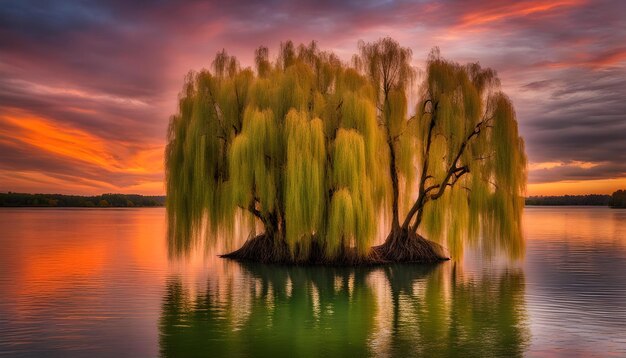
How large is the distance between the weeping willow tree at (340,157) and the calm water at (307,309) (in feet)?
6.43

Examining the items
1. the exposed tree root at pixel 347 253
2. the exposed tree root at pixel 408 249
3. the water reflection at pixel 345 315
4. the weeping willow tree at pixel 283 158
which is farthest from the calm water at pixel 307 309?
the weeping willow tree at pixel 283 158

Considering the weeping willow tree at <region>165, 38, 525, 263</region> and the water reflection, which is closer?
the water reflection

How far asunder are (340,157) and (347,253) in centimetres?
486

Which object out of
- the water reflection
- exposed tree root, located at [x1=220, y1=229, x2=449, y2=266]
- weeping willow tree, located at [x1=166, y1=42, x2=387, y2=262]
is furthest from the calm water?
weeping willow tree, located at [x1=166, y1=42, x2=387, y2=262]

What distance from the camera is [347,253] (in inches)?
1159

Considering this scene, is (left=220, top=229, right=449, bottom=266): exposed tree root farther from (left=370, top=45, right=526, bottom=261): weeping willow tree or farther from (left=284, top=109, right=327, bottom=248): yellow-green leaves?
(left=284, top=109, right=327, bottom=248): yellow-green leaves

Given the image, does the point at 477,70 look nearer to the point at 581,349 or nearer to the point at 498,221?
the point at 498,221

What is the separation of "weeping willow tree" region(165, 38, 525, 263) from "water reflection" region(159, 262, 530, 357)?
287 centimetres

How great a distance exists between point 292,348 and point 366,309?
5678mm

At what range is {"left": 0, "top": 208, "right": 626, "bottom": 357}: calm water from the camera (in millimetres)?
14109

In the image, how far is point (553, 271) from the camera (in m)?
28.9

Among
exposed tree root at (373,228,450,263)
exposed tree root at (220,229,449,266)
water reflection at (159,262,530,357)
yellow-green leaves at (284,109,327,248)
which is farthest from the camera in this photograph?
exposed tree root at (373,228,450,263)

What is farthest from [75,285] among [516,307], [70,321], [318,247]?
[516,307]

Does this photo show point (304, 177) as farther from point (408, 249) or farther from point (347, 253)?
point (408, 249)
